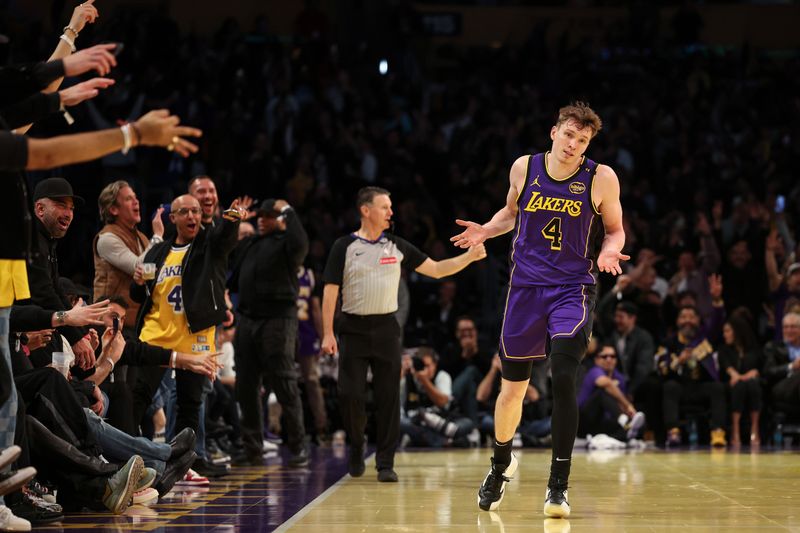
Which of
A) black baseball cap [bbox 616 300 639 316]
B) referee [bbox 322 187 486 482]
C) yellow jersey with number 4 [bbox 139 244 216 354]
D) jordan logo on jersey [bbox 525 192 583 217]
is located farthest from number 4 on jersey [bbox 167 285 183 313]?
black baseball cap [bbox 616 300 639 316]

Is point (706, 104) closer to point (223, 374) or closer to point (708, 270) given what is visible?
point (708, 270)

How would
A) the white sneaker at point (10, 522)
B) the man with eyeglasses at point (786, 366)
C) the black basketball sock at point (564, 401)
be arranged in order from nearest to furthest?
the white sneaker at point (10, 522), the black basketball sock at point (564, 401), the man with eyeglasses at point (786, 366)

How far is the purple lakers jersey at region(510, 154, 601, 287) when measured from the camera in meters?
6.35

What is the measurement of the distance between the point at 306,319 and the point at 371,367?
3910 millimetres

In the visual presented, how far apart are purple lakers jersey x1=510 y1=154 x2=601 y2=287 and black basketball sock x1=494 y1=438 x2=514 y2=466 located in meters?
0.93

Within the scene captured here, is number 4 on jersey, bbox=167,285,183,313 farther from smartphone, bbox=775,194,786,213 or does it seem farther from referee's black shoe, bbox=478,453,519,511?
smartphone, bbox=775,194,786,213

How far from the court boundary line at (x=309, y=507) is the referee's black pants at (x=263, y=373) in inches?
46.0

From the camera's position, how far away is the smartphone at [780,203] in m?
15.2

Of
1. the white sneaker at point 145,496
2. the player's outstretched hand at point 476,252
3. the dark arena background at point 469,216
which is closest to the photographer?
the white sneaker at point 145,496

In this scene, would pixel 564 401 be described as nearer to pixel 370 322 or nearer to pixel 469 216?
pixel 370 322

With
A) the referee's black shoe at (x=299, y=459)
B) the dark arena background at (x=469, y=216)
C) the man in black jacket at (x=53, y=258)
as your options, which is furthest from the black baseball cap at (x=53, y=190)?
the referee's black shoe at (x=299, y=459)

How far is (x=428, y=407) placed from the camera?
1231 centimetres

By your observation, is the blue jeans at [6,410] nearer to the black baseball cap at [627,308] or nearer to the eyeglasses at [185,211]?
the eyeglasses at [185,211]

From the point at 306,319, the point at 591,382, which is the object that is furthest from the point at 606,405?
the point at 306,319
